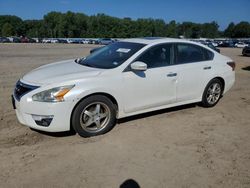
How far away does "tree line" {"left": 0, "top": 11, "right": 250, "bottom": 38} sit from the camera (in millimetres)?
130250

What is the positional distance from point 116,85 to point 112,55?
0.92 metres

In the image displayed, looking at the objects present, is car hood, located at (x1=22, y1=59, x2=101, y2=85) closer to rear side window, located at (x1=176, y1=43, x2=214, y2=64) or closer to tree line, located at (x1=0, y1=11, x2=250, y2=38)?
rear side window, located at (x1=176, y1=43, x2=214, y2=64)

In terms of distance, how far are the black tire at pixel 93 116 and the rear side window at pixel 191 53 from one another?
1.85m

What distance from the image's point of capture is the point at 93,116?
4.95m

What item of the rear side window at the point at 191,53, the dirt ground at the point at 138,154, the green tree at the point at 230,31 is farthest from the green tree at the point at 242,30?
the dirt ground at the point at 138,154

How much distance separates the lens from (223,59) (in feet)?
22.5

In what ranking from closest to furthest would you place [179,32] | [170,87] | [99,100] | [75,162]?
[75,162], [99,100], [170,87], [179,32]

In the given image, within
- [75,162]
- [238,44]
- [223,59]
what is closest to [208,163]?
[75,162]

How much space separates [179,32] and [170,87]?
141m

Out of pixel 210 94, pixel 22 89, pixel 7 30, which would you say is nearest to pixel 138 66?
pixel 22 89

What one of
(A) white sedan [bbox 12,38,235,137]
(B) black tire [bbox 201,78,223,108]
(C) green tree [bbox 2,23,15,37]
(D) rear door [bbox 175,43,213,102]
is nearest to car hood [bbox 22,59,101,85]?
(A) white sedan [bbox 12,38,235,137]

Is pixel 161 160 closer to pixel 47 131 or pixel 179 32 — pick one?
pixel 47 131

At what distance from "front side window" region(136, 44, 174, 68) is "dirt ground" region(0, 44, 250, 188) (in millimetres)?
1093

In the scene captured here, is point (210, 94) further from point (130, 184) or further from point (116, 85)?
point (130, 184)
